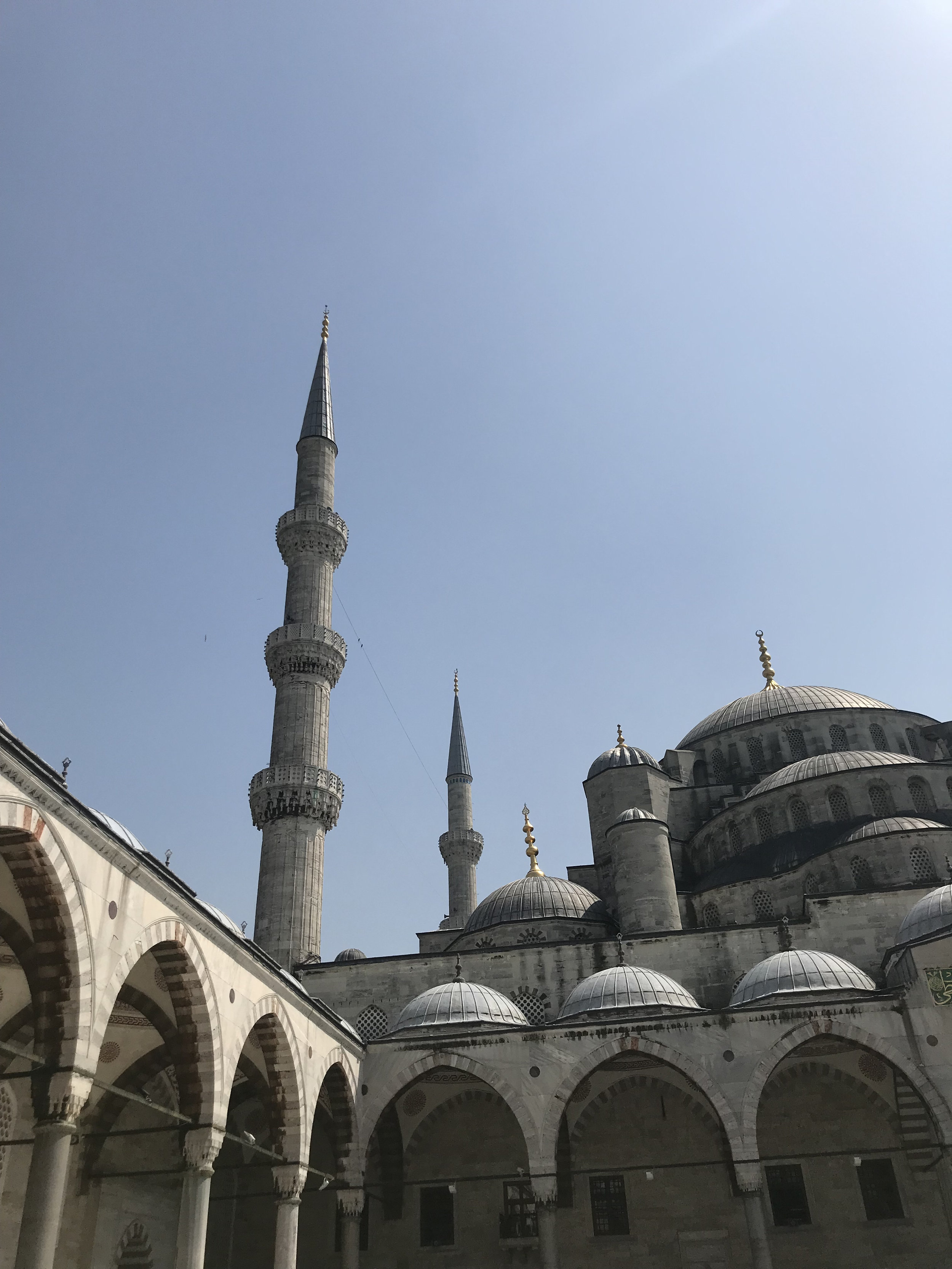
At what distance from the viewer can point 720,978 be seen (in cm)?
1767

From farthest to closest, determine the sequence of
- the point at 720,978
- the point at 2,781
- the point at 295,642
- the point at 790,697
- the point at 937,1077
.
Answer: the point at 790,697 < the point at 295,642 < the point at 720,978 < the point at 937,1077 < the point at 2,781

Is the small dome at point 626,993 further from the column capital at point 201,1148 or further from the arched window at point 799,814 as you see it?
the arched window at point 799,814

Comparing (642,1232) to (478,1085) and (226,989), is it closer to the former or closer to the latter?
(478,1085)

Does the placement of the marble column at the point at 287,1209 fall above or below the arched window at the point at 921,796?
below

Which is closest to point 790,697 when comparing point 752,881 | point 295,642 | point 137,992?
point 752,881

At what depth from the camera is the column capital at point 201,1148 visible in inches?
391

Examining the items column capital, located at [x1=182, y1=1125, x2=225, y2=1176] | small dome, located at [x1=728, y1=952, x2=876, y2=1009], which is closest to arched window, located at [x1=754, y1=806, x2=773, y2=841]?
small dome, located at [x1=728, y1=952, x2=876, y2=1009]

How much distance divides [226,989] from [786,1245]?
31.9 ft

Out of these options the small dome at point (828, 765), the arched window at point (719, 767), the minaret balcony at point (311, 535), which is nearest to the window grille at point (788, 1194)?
the small dome at point (828, 765)

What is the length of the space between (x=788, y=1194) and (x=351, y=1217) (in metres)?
6.52

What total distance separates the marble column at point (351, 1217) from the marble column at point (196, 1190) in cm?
441

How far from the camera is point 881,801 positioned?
2144 centimetres

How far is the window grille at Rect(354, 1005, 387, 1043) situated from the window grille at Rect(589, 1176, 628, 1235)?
4.51 meters

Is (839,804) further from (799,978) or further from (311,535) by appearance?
(311,535)
